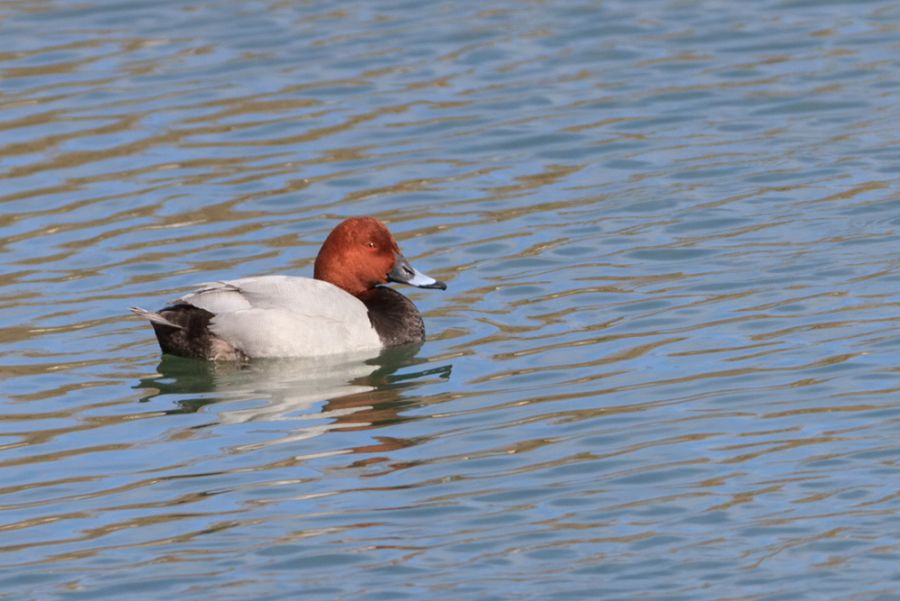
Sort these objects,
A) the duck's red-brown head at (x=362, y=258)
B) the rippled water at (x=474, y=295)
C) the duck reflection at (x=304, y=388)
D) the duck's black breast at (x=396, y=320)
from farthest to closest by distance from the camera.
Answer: the duck's red-brown head at (x=362, y=258)
the duck's black breast at (x=396, y=320)
the duck reflection at (x=304, y=388)
the rippled water at (x=474, y=295)

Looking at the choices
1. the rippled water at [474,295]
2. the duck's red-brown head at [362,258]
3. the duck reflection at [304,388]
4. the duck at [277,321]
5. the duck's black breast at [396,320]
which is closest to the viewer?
the rippled water at [474,295]

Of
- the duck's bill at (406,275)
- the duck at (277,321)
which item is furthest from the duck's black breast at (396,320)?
the duck's bill at (406,275)

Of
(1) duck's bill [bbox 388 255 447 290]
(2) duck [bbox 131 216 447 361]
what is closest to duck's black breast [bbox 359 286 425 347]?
(2) duck [bbox 131 216 447 361]

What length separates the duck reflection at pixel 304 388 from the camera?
977 cm

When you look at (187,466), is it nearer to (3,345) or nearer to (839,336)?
(3,345)

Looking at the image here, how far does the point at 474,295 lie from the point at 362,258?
75 cm

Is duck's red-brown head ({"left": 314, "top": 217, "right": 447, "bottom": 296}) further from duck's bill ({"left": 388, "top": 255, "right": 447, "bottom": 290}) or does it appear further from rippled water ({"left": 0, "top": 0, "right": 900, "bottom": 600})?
rippled water ({"left": 0, "top": 0, "right": 900, "bottom": 600})

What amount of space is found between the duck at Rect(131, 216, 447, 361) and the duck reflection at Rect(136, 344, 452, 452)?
0.07m

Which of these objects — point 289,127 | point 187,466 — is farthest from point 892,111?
point 187,466

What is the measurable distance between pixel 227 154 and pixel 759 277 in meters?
5.01

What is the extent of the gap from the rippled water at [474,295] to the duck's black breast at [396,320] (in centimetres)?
10

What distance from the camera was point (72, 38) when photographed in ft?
59.7

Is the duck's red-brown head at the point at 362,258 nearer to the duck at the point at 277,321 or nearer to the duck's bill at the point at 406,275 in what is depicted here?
the duck's bill at the point at 406,275

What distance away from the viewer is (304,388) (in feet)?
34.2
